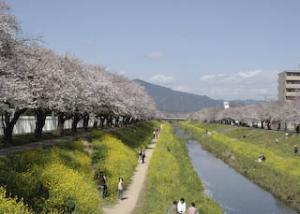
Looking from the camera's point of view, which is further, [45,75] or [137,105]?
[137,105]

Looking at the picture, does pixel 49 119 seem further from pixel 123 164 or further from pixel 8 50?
pixel 8 50

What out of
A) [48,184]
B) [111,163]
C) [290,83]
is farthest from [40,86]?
[290,83]

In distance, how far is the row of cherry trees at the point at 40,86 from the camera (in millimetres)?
27100

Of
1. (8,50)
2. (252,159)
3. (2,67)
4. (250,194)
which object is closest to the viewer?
(2,67)

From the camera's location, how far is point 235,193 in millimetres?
45094

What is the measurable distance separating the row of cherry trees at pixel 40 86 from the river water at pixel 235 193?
14234mm

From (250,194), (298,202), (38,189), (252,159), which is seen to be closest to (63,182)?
(38,189)

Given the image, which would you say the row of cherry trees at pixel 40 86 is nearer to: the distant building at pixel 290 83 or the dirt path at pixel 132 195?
the dirt path at pixel 132 195

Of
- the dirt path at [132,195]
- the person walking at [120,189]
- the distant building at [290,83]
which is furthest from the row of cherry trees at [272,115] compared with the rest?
the person walking at [120,189]

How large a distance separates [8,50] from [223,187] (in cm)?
2706

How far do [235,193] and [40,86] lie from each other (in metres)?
18.7

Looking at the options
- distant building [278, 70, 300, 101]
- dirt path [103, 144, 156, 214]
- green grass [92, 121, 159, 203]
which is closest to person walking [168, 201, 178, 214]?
dirt path [103, 144, 156, 214]

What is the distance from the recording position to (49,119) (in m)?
67.2

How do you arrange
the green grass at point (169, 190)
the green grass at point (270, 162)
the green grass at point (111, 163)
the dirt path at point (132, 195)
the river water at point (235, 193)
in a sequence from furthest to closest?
the green grass at point (270, 162) → the river water at point (235, 193) → the green grass at point (111, 163) → the green grass at point (169, 190) → the dirt path at point (132, 195)
